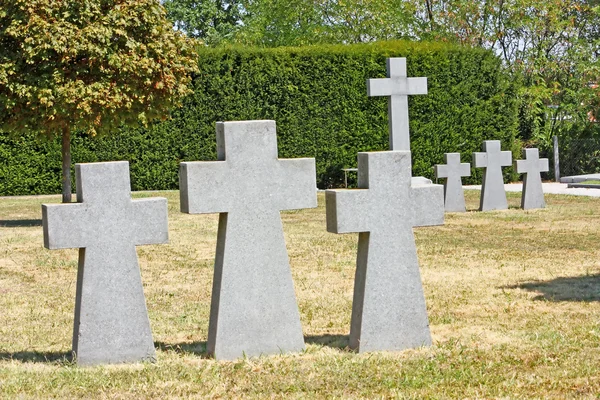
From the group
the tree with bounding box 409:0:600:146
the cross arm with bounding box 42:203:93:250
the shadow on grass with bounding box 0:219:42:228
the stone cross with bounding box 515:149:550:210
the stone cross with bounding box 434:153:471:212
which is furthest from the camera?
the tree with bounding box 409:0:600:146

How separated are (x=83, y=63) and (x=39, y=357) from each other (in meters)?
9.53

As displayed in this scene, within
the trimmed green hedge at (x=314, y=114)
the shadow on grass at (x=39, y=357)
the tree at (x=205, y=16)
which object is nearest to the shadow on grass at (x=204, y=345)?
the shadow on grass at (x=39, y=357)

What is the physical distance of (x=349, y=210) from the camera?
18.6ft

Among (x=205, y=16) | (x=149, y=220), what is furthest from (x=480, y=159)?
(x=205, y=16)

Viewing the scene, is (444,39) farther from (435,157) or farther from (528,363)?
(528,363)

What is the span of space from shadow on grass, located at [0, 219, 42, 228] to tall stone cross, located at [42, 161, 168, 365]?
9855 millimetres

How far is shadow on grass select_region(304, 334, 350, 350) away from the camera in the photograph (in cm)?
599

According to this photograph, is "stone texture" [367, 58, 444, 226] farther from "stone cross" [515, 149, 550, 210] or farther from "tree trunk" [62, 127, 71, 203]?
"tree trunk" [62, 127, 71, 203]

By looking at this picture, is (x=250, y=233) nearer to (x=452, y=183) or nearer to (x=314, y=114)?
(x=452, y=183)

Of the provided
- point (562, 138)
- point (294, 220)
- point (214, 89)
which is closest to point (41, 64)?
point (294, 220)

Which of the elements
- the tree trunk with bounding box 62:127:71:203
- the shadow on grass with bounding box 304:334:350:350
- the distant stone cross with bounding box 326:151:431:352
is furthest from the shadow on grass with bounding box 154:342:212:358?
the tree trunk with bounding box 62:127:71:203

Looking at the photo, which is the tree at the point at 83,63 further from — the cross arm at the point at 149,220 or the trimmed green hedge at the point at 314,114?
the cross arm at the point at 149,220

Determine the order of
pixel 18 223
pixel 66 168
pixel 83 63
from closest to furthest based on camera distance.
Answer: pixel 83 63
pixel 18 223
pixel 66 168

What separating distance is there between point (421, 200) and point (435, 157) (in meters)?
16.4
